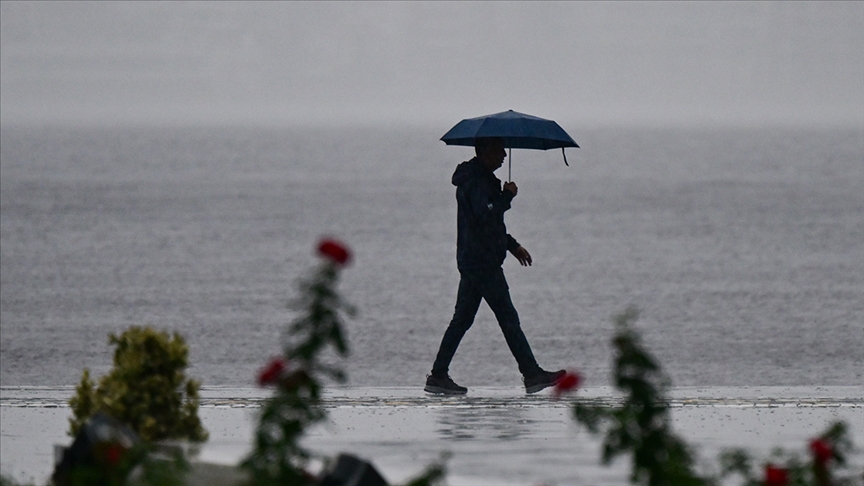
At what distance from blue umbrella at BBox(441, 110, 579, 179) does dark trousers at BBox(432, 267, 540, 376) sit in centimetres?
A: 94

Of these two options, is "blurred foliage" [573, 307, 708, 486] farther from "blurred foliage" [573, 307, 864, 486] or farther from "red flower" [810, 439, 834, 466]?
"red flower" [810, 439, 834, 466]

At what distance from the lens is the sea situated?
16172 mm

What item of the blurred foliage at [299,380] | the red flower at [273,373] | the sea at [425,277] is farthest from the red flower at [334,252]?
the sea at [425,277]

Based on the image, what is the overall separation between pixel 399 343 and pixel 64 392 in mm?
7868

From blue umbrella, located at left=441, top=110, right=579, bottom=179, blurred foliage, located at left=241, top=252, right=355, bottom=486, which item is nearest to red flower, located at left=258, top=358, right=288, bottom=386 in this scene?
blurred foliage, located at left=241, top=252, right=355, bottom=486

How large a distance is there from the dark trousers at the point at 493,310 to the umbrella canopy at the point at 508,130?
0.94m

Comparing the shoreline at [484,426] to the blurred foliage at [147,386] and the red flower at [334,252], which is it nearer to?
the blurred foliage at [147,386]

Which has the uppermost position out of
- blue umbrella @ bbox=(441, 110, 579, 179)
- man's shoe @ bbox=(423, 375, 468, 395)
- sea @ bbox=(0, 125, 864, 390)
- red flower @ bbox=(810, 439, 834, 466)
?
blue umbrella @ bbox=(441, 110, 579, 179)

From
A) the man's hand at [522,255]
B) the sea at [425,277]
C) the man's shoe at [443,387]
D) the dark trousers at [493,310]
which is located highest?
the man's hand at [522,255]

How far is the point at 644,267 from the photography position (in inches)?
1178

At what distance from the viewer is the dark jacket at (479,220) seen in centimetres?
1010

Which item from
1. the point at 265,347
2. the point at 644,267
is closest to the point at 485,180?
the point at 265,347

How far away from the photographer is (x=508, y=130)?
34.7 feet

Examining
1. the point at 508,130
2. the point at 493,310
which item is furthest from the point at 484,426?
the point at 508,130
